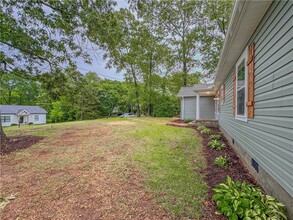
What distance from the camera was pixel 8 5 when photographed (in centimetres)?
488

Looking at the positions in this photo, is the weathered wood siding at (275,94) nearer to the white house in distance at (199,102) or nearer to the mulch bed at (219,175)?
the mulch bed at (219,175)

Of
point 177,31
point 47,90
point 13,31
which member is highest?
point 177,31

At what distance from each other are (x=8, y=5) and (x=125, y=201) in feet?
20.7

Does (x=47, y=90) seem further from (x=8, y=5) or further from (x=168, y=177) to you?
(x=168, y=177)

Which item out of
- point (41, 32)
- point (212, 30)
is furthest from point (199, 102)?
point (41, 32)

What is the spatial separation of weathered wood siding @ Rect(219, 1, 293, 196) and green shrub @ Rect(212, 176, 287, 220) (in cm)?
29

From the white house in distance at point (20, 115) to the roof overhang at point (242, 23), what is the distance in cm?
3446

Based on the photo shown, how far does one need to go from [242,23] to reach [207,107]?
11552mm

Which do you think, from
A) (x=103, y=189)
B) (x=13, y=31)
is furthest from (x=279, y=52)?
(x=13, y=31)

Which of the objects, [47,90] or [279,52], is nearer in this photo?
[279,52]

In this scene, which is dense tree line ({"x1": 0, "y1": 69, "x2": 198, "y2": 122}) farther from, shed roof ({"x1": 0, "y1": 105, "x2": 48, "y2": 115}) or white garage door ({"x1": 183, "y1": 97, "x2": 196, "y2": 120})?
white garage door ({"x1": 183, "y1": 97, "x2": 196, "y2": 120})

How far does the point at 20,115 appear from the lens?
102 feet

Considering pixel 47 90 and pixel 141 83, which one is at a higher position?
pixel 141 83

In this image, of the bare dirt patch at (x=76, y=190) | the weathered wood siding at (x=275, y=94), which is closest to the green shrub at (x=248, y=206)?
the weathered wood siding at (x=275, y=94)
